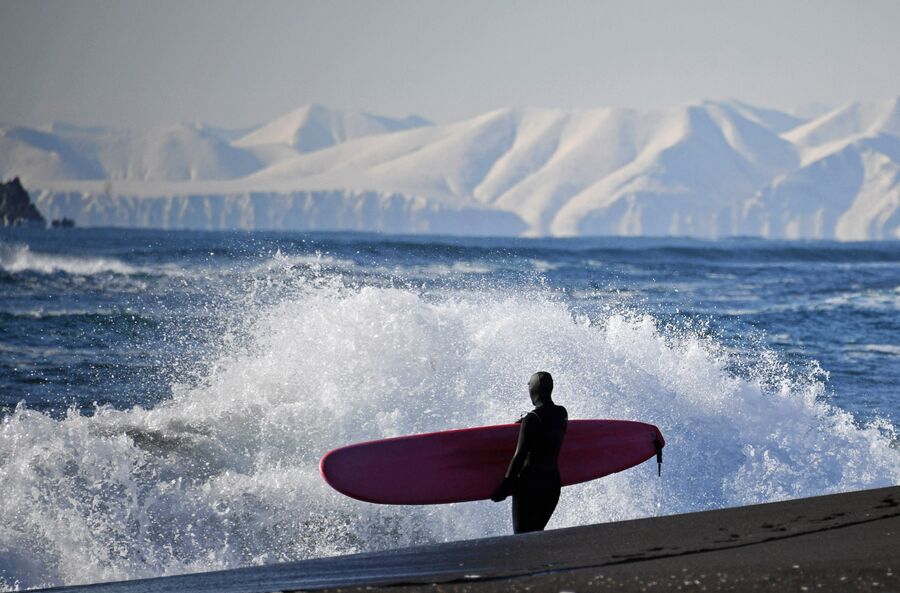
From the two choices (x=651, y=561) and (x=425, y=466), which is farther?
(x=425, y=466)

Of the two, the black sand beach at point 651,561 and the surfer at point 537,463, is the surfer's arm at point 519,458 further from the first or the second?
the black sand beach at point 651,561

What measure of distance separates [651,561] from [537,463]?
5.10 ft

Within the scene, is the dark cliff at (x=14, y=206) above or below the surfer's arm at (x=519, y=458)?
above

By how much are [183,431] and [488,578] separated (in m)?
5.93

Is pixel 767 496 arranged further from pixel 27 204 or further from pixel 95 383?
pixel 27 204

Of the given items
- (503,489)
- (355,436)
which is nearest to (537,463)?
(503,489)

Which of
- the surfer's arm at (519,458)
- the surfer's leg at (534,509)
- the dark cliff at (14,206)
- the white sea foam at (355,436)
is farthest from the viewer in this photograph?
the dark cliff at (14,206)

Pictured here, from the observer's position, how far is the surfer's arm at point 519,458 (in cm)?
719

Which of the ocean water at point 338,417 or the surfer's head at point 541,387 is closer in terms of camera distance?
the surfer's head at point 541,387

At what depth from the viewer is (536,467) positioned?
729 centimetres

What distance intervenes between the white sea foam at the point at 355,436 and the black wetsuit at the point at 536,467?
2.03 meters

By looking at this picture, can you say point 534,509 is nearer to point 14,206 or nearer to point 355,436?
point 355,436

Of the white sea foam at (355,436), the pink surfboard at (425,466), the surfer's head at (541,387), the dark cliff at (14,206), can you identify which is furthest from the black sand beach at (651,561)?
the dark cliff at (14,206)

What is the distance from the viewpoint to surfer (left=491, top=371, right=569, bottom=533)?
23.7ft
